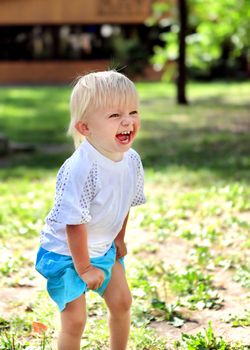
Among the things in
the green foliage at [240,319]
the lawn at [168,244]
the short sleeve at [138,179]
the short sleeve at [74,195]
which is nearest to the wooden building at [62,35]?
the lawn at [168,244]

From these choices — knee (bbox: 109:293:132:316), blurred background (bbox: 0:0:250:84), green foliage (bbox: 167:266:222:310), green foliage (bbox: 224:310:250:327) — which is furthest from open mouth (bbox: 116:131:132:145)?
blurred background (bbox: 0:0:250:84)

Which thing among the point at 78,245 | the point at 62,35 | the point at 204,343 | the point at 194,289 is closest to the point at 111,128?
the point at 78,245

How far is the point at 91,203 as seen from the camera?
10.3 feet

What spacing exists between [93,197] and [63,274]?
0.35 m

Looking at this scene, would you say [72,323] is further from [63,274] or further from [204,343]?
[204,343]

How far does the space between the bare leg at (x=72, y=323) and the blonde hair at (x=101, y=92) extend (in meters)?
0.77

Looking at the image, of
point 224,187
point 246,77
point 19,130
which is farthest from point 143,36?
point 224,187

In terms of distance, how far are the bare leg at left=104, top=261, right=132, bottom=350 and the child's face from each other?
0.54 m

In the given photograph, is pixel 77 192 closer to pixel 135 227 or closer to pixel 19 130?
pixel 135 227

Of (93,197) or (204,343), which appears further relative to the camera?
(204,343)

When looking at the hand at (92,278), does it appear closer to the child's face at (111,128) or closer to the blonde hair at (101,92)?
the child's face at (111,128)

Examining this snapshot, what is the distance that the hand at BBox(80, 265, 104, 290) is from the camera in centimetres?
305

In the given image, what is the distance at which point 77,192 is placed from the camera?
3055 millimetres

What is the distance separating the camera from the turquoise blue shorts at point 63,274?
3.11 m
